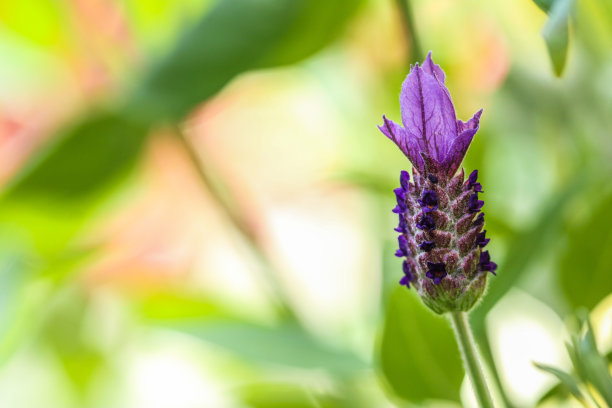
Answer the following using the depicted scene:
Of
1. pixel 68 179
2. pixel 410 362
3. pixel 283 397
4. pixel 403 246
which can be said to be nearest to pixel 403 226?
pixel 403 246

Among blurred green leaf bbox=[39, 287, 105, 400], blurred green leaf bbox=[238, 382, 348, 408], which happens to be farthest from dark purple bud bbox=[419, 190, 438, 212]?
blurred green leaf bbox=[39, 287, 105, 400]

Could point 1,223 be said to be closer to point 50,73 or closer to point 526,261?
point 50,73

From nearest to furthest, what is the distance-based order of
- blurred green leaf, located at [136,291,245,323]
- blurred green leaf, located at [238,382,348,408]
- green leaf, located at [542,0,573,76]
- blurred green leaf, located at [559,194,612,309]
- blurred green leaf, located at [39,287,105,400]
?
green leaf, located at [542,0,573,76] < blurred green leaf, located at [559,194,612,309] < blurred green leaf, located at [238,382,348,408] < blurred green leaf, located at [136,291,245,323] < blurred green leaf, located at [39,287,105,400]

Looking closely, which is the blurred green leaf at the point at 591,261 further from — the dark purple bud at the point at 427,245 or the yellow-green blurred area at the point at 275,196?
the dark purple bud at the point at 427,245

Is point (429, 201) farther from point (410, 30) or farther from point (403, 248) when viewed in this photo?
point (410, 30)

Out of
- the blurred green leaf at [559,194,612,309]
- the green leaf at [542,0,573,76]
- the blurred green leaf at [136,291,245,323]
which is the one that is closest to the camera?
the green leaf at [542,0,573,76]

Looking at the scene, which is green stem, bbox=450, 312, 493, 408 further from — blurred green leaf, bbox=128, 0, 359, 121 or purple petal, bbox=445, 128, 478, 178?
blurred green leaf, bbox=128, 0, 359, 121
